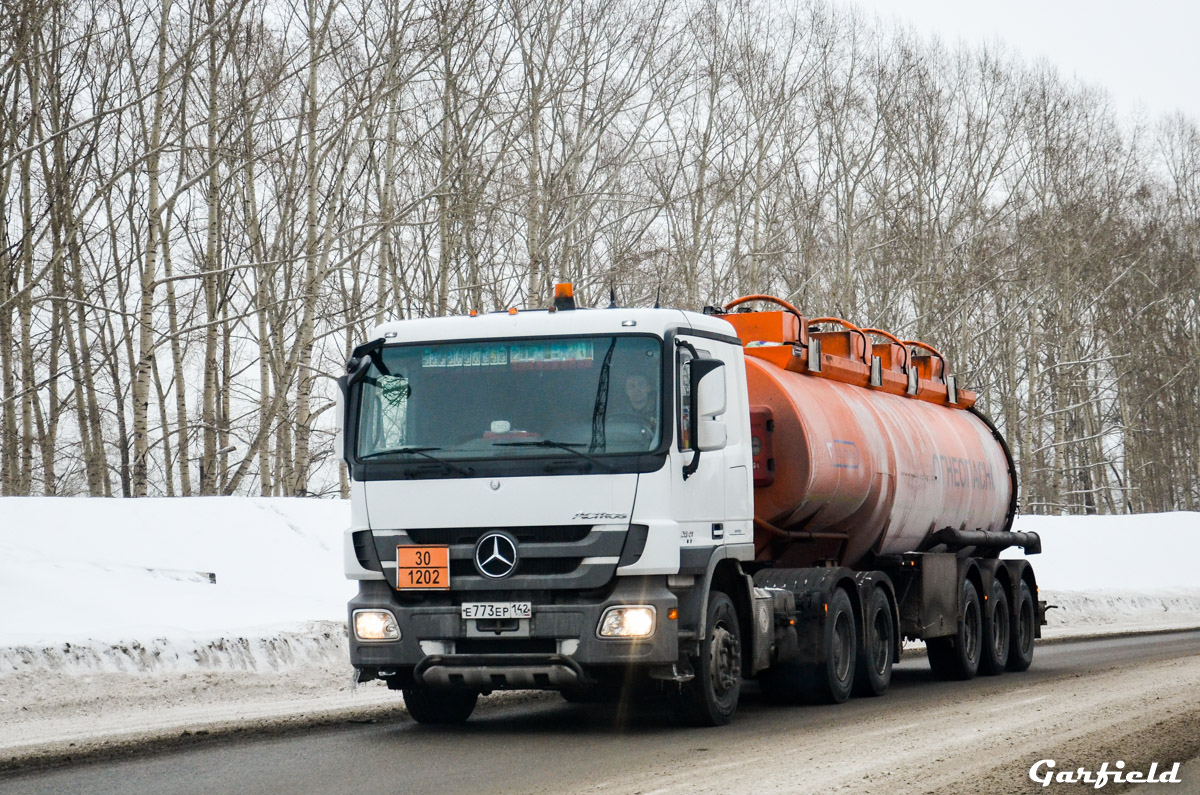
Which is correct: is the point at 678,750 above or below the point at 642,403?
below

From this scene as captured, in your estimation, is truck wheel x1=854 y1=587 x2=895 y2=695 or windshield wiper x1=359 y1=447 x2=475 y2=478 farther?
truck wheel x1=854 y1=587 x2=895 y2=695

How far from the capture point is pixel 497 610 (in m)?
9.26

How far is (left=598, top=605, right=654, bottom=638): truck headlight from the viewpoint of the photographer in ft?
30.1

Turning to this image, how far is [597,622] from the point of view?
916cm

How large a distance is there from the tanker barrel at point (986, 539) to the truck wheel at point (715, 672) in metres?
5.20

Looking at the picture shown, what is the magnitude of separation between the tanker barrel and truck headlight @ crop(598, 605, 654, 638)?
6.39 m

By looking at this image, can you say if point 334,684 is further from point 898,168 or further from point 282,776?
point 898,168

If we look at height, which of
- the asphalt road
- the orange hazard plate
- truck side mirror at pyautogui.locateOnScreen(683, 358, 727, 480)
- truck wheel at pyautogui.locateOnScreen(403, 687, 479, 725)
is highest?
truck side mirror at pyautogui.locateOnScreen(683, 358, 727, 480)

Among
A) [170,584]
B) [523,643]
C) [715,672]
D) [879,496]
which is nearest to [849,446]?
[879,496]

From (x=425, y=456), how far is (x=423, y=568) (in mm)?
721

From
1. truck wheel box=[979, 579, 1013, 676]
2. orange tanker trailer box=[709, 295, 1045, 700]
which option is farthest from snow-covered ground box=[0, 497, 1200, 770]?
truck wheel box=[979, 579, 1013, 676]

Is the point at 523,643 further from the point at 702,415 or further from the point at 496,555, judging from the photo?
the point at 702,415

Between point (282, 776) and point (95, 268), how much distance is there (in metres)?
28.9

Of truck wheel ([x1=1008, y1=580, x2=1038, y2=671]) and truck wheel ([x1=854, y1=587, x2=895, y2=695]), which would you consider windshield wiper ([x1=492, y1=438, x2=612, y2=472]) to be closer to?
truck wheel ([x1=854, y1=587, x2=895, y2=695])
